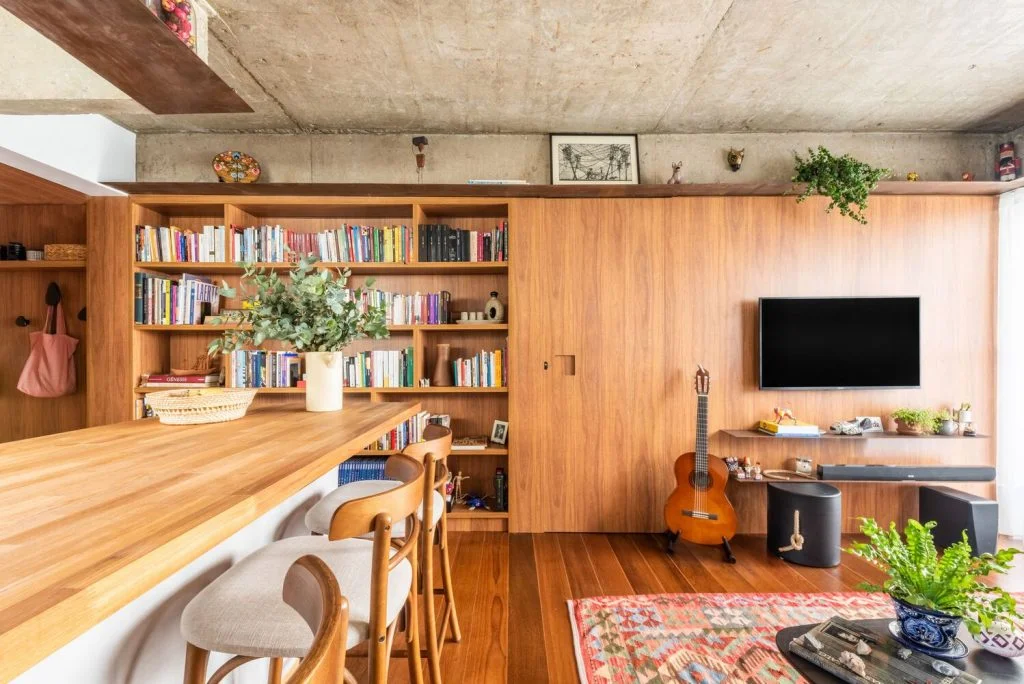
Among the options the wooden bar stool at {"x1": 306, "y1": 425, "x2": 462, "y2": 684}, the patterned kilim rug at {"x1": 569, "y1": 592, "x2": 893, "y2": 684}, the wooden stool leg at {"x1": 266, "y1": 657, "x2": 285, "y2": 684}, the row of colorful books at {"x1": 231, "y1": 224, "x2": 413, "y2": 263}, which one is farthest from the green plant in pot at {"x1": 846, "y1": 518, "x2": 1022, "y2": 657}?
the row of colorful books at {"x1": 231, "y1": 224, "x2": 413, "y2": 263}

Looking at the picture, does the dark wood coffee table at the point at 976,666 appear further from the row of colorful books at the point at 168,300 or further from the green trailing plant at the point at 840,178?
the row of colorful books at the point at 168,300

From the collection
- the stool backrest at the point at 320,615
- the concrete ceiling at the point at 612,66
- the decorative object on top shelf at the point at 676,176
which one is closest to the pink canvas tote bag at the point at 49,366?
the concrete ceiling at the point at 612,66

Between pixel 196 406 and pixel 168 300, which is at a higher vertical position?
pixel 168 300

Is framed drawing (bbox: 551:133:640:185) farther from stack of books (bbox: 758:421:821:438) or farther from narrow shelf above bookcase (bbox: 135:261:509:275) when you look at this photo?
stack of books (bbox: 758:421:821:438)

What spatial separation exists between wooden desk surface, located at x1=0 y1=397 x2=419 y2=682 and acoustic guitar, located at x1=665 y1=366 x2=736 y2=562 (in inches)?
83.3

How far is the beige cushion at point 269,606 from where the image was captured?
0.88 m

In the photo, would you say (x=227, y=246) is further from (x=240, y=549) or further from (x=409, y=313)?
A: (x=240, y=549)

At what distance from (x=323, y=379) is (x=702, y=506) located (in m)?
2.24

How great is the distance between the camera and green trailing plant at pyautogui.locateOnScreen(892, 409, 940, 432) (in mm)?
3049

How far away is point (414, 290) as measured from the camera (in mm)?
3461

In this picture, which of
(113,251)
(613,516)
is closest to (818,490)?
(613,516)

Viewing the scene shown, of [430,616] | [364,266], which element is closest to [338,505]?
[430,616]

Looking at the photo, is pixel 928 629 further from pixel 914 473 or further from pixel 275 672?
pixel 914 473

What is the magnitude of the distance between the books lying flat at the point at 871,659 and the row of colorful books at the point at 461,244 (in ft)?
8.20
